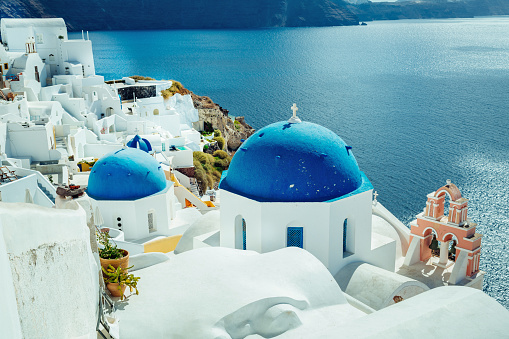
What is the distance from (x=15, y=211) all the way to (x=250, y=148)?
9.40 meters

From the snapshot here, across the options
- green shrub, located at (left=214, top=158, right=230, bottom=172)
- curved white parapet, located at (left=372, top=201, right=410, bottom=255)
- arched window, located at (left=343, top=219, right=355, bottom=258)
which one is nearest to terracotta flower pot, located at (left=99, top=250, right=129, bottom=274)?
arched window, located at (left=343, top=219, right=355, bottom=258)

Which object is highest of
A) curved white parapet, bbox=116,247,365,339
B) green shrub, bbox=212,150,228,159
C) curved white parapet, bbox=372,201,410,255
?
curved white parapet, bbox=116,247,365,339

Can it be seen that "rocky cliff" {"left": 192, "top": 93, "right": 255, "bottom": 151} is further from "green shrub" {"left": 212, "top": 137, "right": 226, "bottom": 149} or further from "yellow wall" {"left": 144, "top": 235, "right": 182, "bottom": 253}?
"yellow wall" {"left": 144, "top": 235, "right": 182, "bottom": 253}

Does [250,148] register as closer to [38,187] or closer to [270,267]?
[270,267]

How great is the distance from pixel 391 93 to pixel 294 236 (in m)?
64.9

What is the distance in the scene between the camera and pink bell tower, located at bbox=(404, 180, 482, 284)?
16.5 meters

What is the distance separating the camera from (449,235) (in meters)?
16.9

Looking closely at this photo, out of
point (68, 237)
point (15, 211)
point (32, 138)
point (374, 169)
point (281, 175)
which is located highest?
point (15, 211)

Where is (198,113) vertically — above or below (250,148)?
below

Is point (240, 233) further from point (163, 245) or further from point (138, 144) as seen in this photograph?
point (138, 144)

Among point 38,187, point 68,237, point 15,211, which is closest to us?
point 15,211

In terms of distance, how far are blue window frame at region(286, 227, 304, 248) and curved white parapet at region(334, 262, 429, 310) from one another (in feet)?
4.42

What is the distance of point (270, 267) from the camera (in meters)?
11.3

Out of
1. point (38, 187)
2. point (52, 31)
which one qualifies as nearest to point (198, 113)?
point (52, 31)
